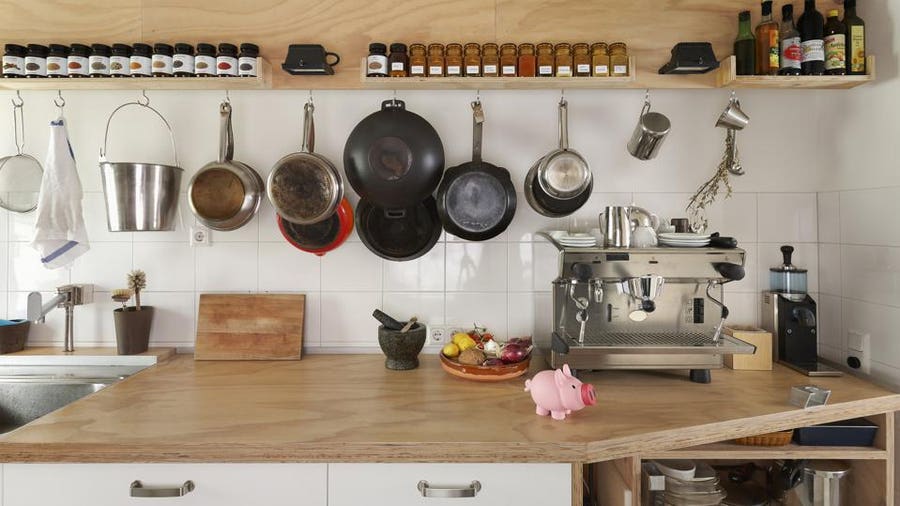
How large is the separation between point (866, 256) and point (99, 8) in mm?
2771

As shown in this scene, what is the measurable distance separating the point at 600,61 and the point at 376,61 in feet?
2.46

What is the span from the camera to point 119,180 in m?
1.74

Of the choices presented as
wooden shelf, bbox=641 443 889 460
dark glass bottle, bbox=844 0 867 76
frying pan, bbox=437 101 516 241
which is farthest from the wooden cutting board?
dark glass bottle, bbox=844 0 867 76

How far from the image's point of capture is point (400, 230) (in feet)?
Answer: 6.13

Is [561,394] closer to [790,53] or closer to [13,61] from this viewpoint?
[790,53]

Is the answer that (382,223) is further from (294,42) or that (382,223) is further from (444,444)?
(444,444)

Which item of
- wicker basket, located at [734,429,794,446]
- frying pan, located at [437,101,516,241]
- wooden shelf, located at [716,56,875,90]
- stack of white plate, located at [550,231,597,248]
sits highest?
wooden shelf, located at [716,56,875,90]

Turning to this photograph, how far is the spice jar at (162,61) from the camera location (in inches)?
67.9

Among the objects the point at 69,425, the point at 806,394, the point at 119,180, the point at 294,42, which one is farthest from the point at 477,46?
the point at 69,425

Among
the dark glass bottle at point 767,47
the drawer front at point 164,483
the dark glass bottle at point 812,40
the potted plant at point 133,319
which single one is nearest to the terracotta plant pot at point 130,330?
the potted plant at point 133,319

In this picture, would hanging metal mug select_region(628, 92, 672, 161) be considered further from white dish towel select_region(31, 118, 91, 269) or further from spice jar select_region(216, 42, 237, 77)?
white dish towel select_region(31, 118, 91, 269)

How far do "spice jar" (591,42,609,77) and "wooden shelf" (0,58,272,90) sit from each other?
1.13 meters

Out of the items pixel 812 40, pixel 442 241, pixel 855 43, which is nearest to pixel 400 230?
pixel 442 241

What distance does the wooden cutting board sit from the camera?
1.83 m
